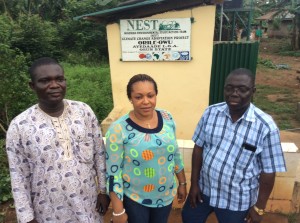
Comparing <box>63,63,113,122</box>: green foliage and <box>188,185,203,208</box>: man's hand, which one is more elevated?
<box>188,185,203,208</box>: man's hand

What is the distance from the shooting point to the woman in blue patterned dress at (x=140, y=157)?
1827 mm

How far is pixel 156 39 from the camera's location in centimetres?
443

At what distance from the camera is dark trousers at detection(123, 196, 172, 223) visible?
6.51 feet

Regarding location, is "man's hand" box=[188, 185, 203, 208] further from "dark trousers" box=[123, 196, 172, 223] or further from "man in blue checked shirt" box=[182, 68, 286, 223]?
"dark trousers" box=[123, 196, 172, 223]

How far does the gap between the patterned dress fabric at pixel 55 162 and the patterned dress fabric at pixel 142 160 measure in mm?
154

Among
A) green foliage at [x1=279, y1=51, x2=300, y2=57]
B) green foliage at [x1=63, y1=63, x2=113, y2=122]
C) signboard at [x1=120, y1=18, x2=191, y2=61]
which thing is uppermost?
signboard at [x1=120, y1=18, x2=191, y2=61]

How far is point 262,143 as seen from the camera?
1.83 meters

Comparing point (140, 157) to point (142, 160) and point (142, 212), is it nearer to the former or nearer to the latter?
point (142, 160)

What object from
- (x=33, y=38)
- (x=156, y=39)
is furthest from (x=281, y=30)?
(x=156, y=39)

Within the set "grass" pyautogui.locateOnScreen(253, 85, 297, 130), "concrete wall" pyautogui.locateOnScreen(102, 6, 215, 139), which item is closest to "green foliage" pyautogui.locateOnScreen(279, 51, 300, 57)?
"grass" pyautogui.locateOnScreen(253, 85, 297, 130)

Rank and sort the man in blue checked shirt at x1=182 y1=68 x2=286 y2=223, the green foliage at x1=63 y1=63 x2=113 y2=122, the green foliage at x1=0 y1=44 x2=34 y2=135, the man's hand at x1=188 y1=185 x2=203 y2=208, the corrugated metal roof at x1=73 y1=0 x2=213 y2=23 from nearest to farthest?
the man in blue checked shirt at x1=182 y1=68 x2=286 y2=223
the man's hand at x1=188 y1=185 x2=203 y2=208
the corrugated metal roof at x1=73 y1=0 x2=213 y2=23
the green foliage at x1=0 y1=44 x2=34 y2=135
the green foliage at x1=63 y1=63 x2=113 y2=122

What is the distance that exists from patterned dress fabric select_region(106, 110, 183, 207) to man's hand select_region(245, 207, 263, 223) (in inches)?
23.0

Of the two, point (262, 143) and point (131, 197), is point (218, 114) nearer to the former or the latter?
point (262, 143)

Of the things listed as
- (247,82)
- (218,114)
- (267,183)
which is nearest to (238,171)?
(267,183)
